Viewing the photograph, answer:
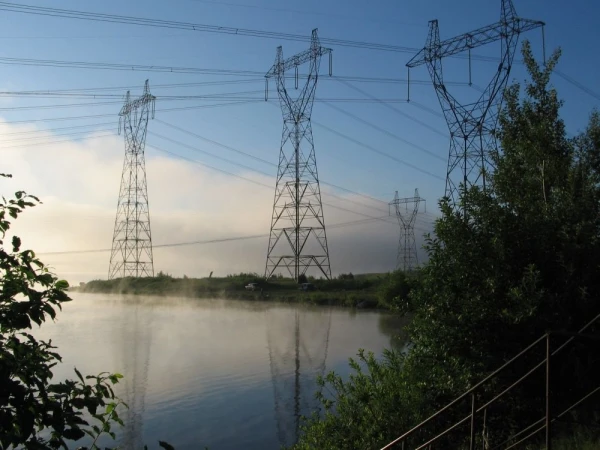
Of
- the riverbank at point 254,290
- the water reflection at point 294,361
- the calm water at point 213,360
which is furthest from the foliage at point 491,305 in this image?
the riverbank at point 254,290

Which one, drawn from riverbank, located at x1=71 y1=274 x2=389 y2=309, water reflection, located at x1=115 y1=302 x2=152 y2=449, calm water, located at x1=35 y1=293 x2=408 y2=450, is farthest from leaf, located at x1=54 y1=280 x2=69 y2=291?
riverbank, located at x1=71 y1=274 x2=389 y2=309

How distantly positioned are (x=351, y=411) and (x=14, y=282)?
7.32 m

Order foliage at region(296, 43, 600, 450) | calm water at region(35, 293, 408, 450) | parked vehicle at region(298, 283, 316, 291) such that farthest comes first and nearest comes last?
parked vehicle at region(298, 283, 316, 291) < calm water at region(35, 293, 408, 450) < foliage at region(296, 43, 600, 450)

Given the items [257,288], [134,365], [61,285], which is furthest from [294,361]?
[257,288]

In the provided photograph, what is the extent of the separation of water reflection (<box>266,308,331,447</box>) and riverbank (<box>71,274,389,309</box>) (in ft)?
25.1

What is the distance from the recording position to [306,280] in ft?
183

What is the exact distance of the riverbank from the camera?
48.3 meters

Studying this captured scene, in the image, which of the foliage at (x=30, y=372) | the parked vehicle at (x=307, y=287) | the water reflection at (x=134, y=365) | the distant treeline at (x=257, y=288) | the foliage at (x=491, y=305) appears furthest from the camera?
the parked vehicle at (x=307, y=287)

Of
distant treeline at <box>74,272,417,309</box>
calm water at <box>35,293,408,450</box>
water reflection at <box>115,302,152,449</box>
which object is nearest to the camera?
water reflection at <box>115,302,152,449</box>

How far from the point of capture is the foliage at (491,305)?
8.36m

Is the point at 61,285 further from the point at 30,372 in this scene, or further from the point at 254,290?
the point at 254,290

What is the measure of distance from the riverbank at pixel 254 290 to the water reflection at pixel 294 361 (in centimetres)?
765

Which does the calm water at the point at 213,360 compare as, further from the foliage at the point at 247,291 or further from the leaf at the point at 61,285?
the leaf at the point at 61,285

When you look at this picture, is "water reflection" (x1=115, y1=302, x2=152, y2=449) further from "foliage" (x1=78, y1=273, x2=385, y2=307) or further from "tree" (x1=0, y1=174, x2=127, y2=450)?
"foliage" (x1=78, y1=273, x2=385, y2=307)
